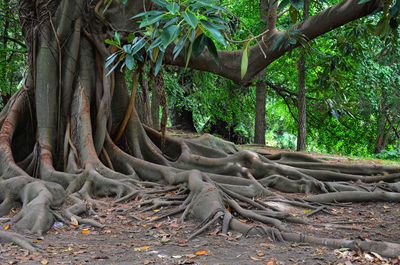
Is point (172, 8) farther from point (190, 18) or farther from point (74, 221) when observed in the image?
point (74, 221)

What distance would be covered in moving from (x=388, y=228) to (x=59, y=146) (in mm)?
4864

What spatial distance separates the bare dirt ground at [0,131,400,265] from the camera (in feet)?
10.2

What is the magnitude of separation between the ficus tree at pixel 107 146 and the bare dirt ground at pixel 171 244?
387 millimetres

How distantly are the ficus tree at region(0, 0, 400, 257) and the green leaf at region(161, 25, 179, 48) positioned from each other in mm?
2672

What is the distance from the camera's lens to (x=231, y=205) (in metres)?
4.57

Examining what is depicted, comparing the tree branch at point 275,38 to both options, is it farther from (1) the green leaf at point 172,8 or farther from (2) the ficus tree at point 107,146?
(1) the green leaf at point 172,8

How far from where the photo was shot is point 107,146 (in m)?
6.48

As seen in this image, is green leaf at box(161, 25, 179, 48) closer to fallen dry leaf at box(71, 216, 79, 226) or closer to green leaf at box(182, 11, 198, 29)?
green leaf at box(182, 11, 198, 29)

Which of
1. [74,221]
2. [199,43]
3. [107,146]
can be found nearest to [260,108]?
[107,146]

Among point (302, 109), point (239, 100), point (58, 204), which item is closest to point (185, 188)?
point (58, 204)

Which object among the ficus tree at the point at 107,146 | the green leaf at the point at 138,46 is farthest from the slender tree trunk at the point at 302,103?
the green leaf at the point at 138,46

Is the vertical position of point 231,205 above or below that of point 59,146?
below

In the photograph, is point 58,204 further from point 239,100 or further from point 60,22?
point 239,100

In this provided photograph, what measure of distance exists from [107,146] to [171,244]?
10.9 feet
